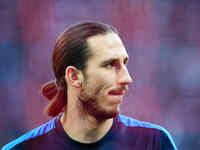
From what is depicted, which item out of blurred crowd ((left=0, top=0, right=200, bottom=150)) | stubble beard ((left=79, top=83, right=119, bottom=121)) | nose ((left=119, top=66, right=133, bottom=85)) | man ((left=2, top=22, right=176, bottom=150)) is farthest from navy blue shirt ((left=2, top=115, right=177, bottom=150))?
blurred crowd ((left=0, top=0, right=200, bottom=150))

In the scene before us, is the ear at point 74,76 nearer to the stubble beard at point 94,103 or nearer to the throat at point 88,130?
the stubble beard at point 94,103

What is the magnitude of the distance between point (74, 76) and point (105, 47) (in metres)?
0.16

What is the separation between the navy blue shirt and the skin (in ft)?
0.10

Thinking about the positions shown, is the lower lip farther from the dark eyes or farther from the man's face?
the dark eyes

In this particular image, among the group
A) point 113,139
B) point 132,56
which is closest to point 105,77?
point 113,139

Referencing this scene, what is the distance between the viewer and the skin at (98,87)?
4.17ft

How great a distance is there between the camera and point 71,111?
138 centimetres

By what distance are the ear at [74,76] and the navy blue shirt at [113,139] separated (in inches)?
7.5

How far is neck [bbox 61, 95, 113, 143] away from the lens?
1349 mm

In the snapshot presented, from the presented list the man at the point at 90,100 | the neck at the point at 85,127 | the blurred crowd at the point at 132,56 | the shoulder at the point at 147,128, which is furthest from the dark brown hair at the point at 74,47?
the blurred crowd at the point at 132,56

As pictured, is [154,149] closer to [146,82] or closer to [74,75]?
[74,75]

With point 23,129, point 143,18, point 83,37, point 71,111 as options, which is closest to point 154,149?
point 71,111

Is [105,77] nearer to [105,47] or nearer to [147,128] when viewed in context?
[105,47]

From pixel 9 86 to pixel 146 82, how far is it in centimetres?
104
